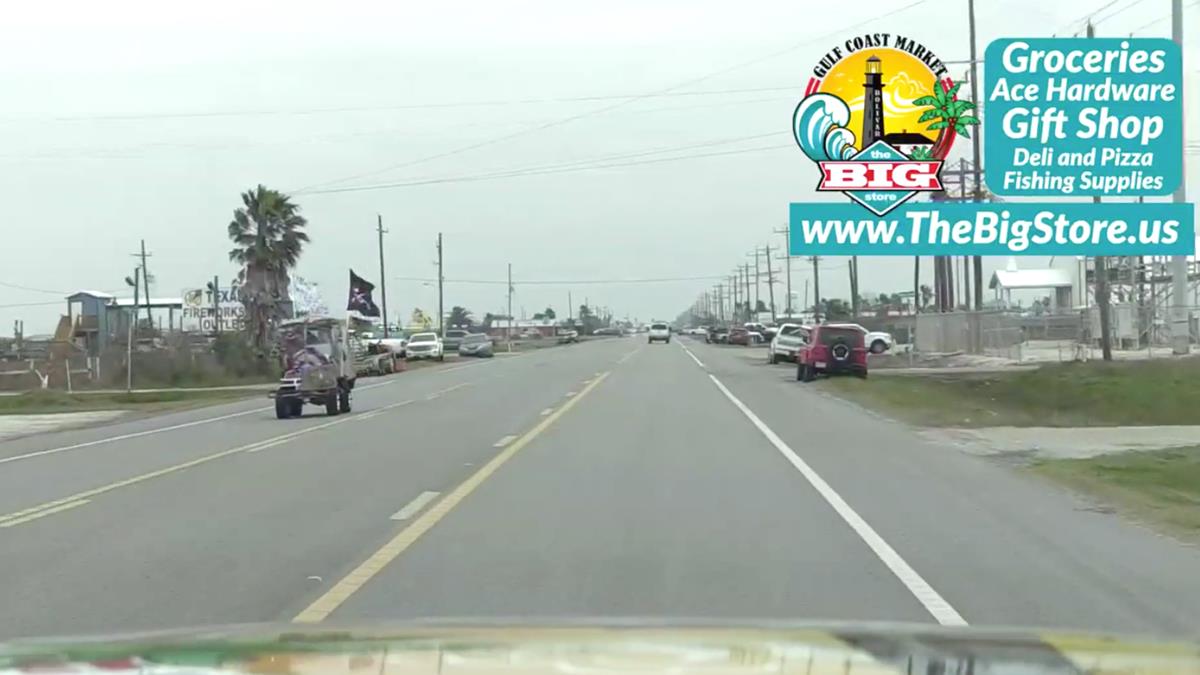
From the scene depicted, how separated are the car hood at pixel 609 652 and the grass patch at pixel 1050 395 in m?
21.4

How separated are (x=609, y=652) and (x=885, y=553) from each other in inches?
260

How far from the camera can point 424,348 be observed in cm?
7425

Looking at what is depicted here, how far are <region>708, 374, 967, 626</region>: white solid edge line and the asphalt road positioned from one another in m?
0.04

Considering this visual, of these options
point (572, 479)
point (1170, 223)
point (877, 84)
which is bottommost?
point (572, 479)

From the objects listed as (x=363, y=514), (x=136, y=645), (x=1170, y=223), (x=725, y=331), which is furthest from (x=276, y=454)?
(x=725, y=331)

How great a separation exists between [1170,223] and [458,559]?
2203 centimetres

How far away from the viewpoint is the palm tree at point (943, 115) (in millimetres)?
27266

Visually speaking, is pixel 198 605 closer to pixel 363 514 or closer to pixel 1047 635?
pixel 363 514

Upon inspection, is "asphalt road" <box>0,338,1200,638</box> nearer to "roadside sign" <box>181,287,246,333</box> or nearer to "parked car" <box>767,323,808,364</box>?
"parked car" <box>767,323,808,364</box>

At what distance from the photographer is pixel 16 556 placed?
10.5 meters

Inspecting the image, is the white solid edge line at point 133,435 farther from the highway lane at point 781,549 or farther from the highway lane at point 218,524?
the highway lane at point 781,549

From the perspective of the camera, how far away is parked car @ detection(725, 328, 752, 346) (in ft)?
342

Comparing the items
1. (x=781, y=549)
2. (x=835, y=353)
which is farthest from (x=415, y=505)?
(x=835, y=353)

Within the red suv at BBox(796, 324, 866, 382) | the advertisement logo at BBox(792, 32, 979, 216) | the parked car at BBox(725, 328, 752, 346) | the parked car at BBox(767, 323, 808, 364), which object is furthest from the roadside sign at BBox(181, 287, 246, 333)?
the advertisement logo at BBox(792, 32, 979, 216)
